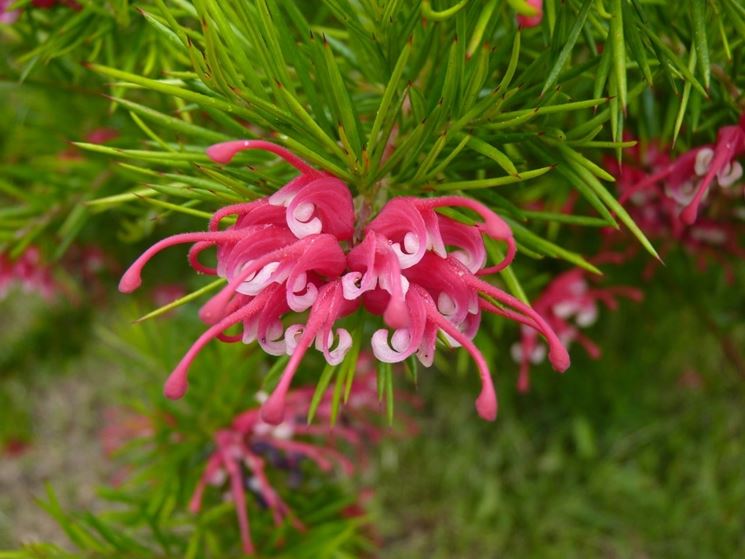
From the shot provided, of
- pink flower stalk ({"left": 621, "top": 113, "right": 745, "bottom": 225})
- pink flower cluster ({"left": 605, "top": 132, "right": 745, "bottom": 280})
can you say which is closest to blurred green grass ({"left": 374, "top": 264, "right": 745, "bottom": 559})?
pink flower cluster ({"left": 605, "top": 132, "right": 745, "bottom": 280})

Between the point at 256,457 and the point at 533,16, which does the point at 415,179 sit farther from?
the point at 256,457

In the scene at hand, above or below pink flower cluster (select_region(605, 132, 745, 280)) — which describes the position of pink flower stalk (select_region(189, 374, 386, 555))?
below

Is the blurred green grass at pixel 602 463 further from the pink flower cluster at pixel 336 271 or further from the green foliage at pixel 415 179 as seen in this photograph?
the pink flower cluster at pixel 336 271

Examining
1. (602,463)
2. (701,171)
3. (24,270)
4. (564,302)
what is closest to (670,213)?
(564,302)

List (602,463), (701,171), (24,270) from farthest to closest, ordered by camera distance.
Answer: (602,463) < (24,270) < (701,171)

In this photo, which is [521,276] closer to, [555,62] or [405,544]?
[555,62]

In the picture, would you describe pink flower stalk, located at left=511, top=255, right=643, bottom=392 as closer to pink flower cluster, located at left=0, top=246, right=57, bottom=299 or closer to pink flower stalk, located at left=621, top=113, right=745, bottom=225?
pink flower stalk, located at left=621, top=113, right=745, bottom=225
